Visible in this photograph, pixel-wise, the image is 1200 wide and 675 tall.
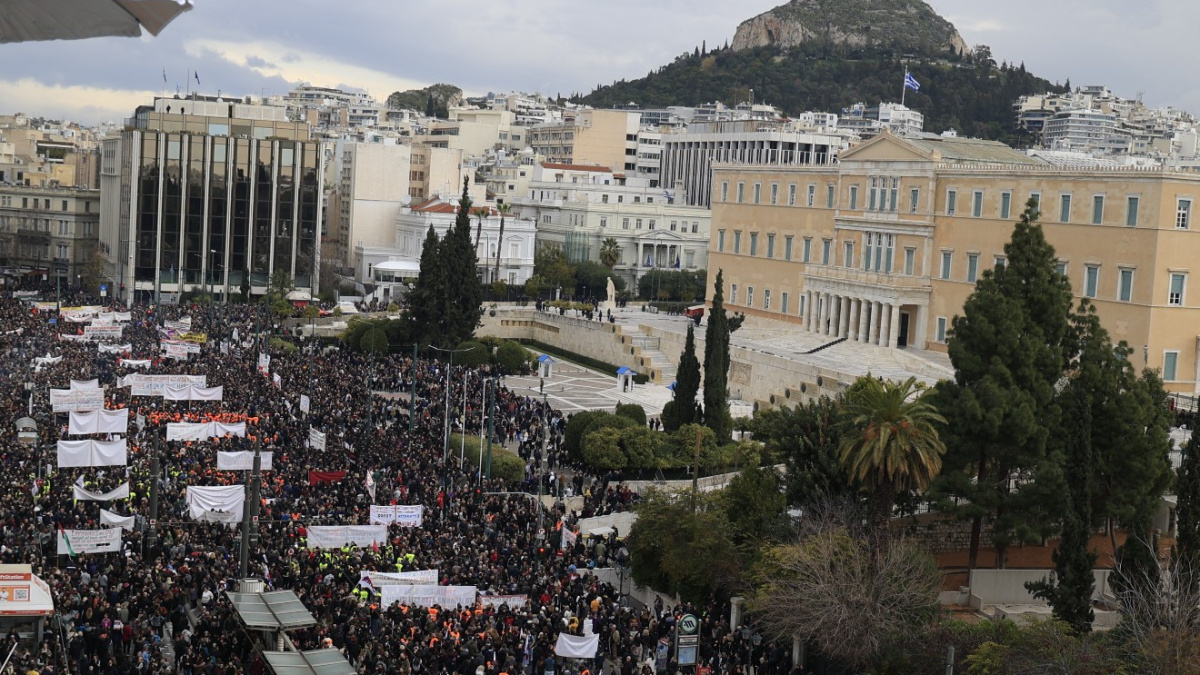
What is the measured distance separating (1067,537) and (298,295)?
2376 inches

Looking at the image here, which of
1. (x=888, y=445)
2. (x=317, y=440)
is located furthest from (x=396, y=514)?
(x=888, y=445)

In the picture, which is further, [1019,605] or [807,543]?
[1019,605]

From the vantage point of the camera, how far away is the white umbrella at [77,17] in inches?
240

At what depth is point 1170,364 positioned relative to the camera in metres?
47.6

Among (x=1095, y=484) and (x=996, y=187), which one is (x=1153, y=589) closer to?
(x=1095, y=484)

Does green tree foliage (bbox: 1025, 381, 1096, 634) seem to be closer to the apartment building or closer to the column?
the apartment building

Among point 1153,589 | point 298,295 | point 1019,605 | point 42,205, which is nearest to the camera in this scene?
point 1153,589

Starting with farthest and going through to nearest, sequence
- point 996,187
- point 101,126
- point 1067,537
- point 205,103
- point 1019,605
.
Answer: point 101,126 < point 205,103 < point 996,187 < point 1019,605 < point 1067,537

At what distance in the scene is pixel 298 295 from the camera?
79.8 meters

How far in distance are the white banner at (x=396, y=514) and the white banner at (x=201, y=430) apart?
9041mm

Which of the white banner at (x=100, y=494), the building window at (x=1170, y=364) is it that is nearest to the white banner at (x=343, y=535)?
the white banner at (x=100, y=494)

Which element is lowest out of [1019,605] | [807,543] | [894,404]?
[1019,605]

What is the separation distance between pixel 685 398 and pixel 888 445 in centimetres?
1653

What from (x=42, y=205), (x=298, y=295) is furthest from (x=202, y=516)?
(x=42, y=205)
